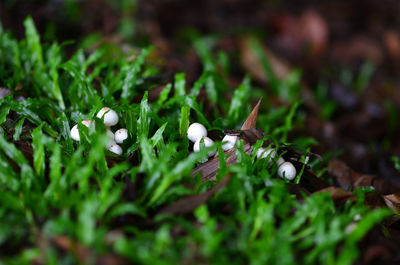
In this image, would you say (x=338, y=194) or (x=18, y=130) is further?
(x=18, y=130)

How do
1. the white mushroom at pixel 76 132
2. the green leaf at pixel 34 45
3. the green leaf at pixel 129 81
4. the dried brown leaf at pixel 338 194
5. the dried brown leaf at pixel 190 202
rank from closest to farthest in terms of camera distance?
the dried brown leaf at pixel 190 202 < the dried brown leaf at pixel 338 194 < the white mushroom at pixel 76 132 < the green leaf at pixel 129 81 < the green leaf at pixel 34 45

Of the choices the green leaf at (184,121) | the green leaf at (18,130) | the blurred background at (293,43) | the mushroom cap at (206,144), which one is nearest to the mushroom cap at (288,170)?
the mushroom cap at (206,144)

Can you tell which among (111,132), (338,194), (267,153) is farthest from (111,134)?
(338,194)

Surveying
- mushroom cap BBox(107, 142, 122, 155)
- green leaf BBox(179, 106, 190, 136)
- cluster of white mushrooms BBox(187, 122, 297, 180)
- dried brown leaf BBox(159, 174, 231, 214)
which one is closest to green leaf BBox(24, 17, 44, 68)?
mushroom cap BBox(107, 142, 122, 155)

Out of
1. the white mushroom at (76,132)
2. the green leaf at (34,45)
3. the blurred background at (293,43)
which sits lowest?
the blurred background at (293,43)

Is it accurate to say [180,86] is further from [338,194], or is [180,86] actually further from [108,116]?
[338,194]

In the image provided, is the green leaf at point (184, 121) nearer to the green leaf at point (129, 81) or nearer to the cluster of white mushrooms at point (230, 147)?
the cluster of white mushrooms at point (230, 147)
